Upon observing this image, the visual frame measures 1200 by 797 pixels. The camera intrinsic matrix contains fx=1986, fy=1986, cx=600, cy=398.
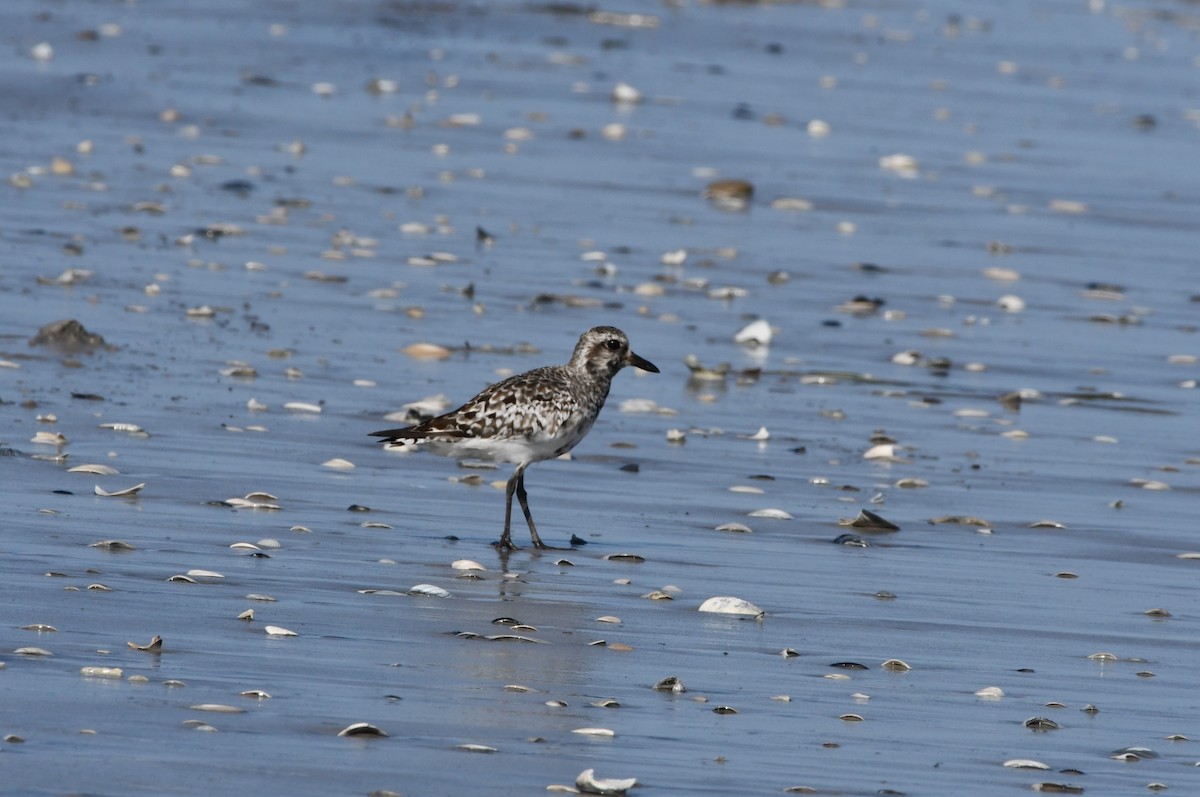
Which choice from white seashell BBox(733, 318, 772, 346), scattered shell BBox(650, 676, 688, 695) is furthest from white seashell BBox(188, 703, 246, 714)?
white seashell BBox(733, 318, 772, 346)

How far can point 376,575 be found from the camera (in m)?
7.60

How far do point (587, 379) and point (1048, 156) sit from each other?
1318cm

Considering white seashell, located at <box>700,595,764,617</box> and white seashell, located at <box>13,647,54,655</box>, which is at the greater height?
white seashell, located at <box>700,595,764,617</box>

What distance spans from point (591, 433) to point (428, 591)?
137 inches

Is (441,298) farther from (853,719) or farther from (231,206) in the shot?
(853,719)

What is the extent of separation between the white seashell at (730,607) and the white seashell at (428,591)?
3.19ft

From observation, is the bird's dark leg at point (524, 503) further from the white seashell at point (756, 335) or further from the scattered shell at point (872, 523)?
the white seashell at point (756, 335)

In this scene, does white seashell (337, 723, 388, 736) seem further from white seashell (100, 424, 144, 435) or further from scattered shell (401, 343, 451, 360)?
scattered shell (401, 343, 451, 360)

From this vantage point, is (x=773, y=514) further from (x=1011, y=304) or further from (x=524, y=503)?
(x=1011, y=304)

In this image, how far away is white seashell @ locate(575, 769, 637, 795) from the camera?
16.9 feet

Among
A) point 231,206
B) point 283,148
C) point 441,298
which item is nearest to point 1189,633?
point 441,298

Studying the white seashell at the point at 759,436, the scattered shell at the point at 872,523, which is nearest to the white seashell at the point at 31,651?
the scattered shell at the point at 872,523

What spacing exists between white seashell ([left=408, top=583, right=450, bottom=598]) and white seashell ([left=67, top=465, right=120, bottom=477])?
79.1 inches

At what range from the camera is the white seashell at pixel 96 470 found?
8734 mm
